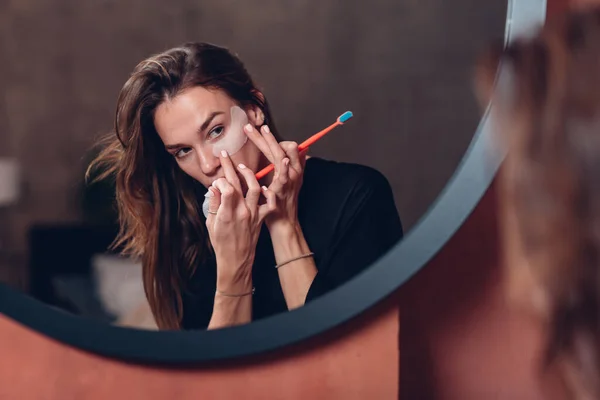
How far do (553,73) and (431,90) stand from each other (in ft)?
0.50

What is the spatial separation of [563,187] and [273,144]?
288mm

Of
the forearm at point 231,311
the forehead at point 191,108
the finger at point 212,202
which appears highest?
the forehead at point 191,108

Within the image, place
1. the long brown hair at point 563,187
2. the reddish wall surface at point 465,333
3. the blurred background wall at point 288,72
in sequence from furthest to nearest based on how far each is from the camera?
the reddish wall surface at point 465,333
the blurred background wall at point 288,72
the long brown hair at point 563,187

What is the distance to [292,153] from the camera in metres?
0.61

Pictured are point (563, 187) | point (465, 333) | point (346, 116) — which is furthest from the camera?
point (465, 333)

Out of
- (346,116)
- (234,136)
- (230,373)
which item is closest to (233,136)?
(234,136)

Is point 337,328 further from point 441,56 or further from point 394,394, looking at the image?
point 441,56

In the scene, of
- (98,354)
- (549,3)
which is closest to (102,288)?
(98,354)

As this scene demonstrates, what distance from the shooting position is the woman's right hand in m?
0.62

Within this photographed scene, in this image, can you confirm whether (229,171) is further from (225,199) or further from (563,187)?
(563,187)

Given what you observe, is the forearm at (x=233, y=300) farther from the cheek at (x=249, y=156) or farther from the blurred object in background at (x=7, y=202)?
the blurred object in background at (x=7, y=202)

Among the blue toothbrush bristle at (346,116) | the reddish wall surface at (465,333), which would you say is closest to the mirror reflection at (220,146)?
the blue toothbrush bristle at (346,116)

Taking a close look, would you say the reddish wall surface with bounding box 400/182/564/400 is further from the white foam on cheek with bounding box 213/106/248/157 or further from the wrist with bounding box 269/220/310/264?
Result: the white foam on cheek with bounding box 213/106/248/157

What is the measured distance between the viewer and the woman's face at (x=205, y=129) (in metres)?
0.60
